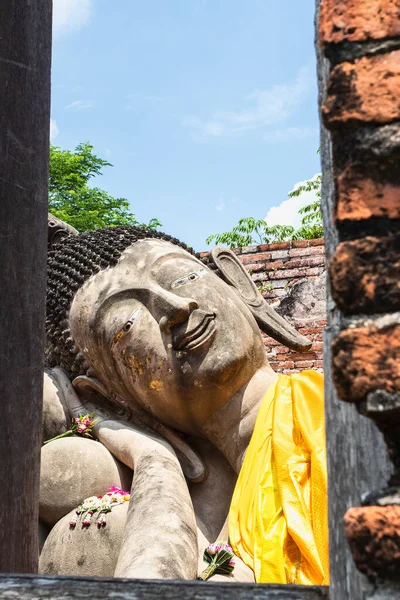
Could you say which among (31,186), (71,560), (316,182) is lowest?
(71,560)

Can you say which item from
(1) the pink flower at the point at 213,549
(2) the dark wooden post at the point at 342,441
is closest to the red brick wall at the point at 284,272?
(1) the pink flower at the point at 213,549

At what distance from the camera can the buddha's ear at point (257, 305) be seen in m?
3.54

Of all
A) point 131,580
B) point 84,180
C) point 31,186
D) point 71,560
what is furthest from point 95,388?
point 84,180

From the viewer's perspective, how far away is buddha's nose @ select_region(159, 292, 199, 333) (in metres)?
3.04

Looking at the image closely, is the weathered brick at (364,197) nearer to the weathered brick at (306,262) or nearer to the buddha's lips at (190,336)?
the buddha's lips at (190,336)

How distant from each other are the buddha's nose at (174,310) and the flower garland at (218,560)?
2.75 ft

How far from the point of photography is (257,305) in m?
3.59

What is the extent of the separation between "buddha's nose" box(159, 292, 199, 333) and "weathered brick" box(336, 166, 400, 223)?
2.14 meters

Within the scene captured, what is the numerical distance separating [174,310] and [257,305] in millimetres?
654

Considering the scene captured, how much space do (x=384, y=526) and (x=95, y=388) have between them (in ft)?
8.77

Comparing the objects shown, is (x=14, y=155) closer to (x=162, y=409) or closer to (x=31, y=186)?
(x=31, y=186)

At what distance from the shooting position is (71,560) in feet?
9.09

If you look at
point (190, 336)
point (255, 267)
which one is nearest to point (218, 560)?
point (190, 336)

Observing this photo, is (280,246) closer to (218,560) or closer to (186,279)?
(186,279)
